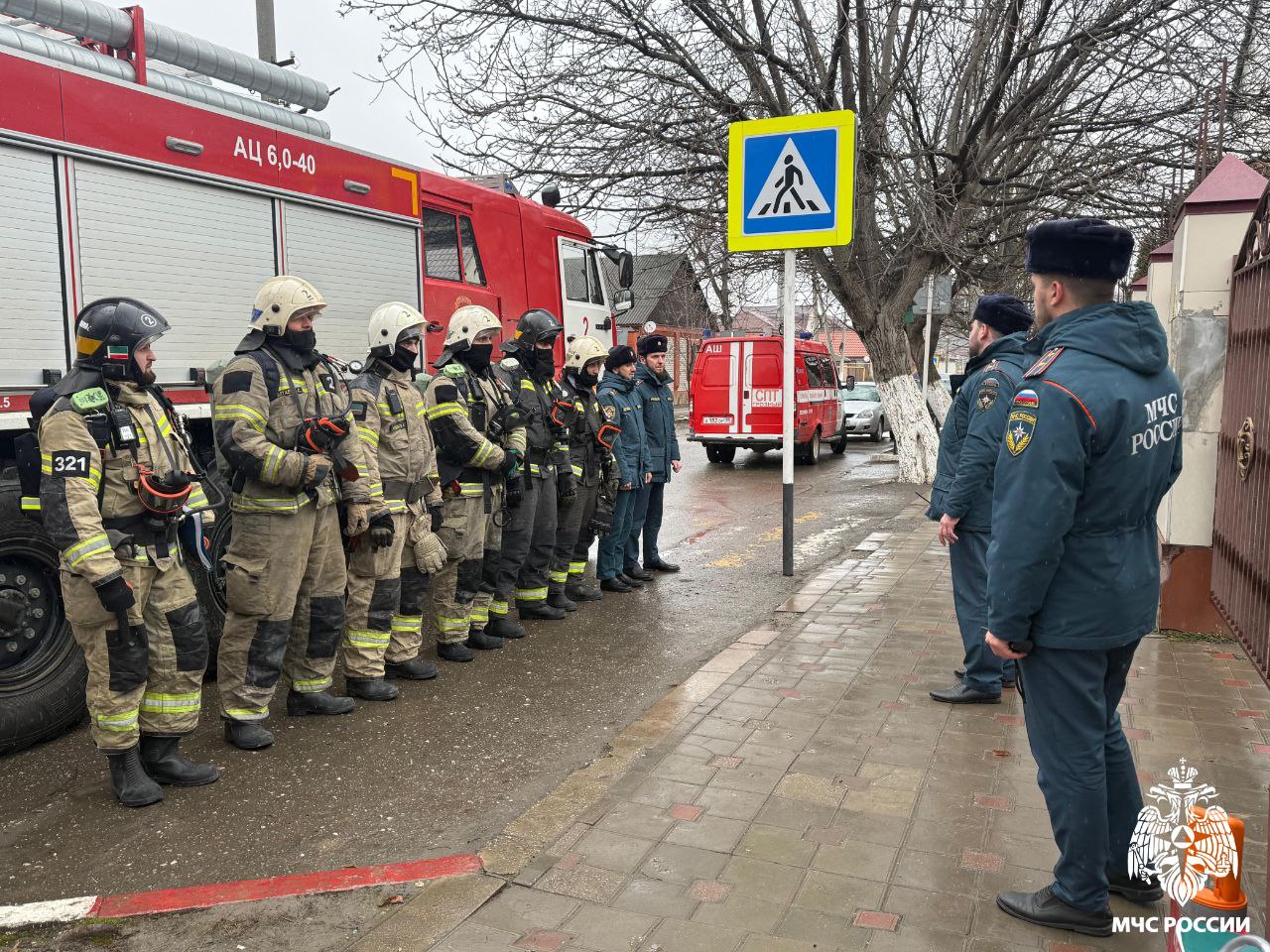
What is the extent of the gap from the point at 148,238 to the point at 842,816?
4.41 m

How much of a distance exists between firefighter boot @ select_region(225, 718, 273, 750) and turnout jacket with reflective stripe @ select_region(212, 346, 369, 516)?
989 mm

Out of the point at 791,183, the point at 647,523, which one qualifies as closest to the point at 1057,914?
the point at 791,183

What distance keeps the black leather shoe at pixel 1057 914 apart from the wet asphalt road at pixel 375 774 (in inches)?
71.8

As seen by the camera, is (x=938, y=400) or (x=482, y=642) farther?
(x=938, y=400)

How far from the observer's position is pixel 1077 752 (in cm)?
284

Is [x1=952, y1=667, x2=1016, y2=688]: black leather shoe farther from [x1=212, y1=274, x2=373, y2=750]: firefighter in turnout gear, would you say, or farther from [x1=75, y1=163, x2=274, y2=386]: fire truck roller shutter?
[x1=75, y1=163, x2=274, y2=386]: fire truck roller shutter

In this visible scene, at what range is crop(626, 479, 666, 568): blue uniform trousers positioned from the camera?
8.24 meters

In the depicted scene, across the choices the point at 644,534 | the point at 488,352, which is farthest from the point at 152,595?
the point at 644,534

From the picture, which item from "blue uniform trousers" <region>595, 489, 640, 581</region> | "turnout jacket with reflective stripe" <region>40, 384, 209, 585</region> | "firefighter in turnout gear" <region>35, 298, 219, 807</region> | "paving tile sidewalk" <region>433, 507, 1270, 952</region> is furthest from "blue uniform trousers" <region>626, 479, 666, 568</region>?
"turnout jacket with reflective stripe" <region>40, 384, 209, 585</region>

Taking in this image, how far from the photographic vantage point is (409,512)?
5.38m

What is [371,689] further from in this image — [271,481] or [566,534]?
[566,534]

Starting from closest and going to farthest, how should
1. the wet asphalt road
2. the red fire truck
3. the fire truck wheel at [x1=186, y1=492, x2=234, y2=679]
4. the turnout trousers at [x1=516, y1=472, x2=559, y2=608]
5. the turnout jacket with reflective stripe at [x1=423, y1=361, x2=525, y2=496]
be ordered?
the wet asphalt road → the red fire truck → the fire truck wheel at [x1=186, y1=492, x2=234, y2=679] → the turnout jacket with reflective stripe at [x1=423, y1=361, x2=525, y2=496] → the turnout trousers at [x1=516, y1=472, x2=559, y2=608]

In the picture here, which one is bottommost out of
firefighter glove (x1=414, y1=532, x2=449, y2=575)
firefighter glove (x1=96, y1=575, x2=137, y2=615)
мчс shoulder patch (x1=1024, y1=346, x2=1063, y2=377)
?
firefighter glove (x1=414, y1=532, x2=449, y2=575)

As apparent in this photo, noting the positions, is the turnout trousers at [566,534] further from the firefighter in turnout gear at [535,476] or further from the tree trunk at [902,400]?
the tree trunk at [902,400]
